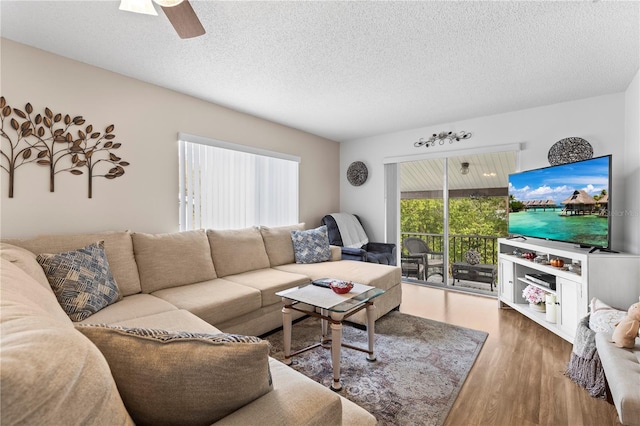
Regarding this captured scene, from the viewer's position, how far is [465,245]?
438cm

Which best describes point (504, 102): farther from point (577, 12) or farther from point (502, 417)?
point (502, 417)

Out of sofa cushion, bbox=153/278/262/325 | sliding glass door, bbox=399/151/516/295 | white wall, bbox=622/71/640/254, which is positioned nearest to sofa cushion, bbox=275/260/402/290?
sofa cushion, bbox=153/278/262/325

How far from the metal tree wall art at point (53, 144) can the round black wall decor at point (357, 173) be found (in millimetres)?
3538

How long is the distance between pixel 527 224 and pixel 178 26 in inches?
147

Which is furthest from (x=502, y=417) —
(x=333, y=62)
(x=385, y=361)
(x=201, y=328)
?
(x=333, y=62)

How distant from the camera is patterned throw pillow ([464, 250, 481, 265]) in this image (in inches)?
169

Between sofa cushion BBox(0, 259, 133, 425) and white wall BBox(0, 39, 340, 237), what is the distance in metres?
2.30

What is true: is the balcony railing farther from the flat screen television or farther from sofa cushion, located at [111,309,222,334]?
sofa cushion, located at [111,309,222,334]

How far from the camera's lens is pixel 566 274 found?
8.43ft

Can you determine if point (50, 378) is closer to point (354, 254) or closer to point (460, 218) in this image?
point (354, 254)

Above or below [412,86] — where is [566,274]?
below

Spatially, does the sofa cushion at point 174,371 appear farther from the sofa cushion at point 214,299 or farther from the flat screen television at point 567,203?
the flat screen television at point 567,203

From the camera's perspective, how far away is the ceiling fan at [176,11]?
146cm

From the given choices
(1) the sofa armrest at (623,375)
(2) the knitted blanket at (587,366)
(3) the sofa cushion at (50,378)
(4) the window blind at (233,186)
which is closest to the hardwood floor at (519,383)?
(2) the knitted blanket at (587,366)
